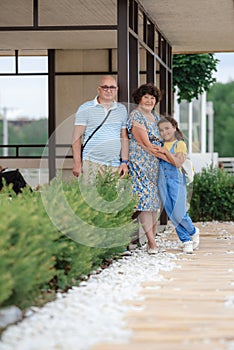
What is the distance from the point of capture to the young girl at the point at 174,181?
7.43m

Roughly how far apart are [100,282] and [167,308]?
35.7 inches

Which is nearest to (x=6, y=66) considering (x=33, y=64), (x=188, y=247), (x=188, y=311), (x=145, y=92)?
(x=33, y=64)

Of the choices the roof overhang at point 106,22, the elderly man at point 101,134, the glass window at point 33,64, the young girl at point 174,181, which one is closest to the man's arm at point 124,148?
the elderly man at point 101,134

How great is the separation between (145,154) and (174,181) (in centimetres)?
39

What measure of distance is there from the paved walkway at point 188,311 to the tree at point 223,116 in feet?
143

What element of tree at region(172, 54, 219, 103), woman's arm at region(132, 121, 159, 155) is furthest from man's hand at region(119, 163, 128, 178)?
tree at region(172, 54, 219, 103)

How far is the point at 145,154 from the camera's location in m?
7.28

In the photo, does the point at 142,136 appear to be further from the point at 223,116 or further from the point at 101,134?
the point at 223,116

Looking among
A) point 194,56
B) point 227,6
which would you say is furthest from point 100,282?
point 194,56

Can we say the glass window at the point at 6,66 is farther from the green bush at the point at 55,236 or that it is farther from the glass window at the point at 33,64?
the green bush at the point at 55,236

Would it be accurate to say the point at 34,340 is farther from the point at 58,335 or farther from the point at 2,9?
the point at 2,9

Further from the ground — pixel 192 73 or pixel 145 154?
pixel 192 73

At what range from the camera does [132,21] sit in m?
7.92

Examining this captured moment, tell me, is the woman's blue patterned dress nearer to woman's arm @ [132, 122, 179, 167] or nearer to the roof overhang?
woman's arm @ [132, 122, 179, 167]
